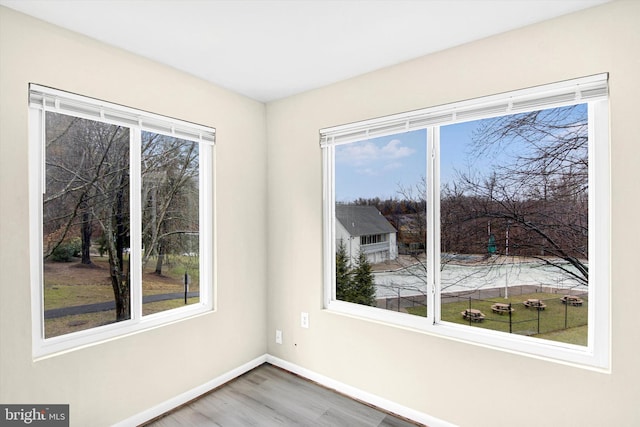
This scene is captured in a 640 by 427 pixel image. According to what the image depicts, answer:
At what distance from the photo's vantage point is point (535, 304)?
1.92m

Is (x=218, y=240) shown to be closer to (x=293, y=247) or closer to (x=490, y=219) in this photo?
(x=293, y=247)

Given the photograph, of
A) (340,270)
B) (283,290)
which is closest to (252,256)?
(283,290)

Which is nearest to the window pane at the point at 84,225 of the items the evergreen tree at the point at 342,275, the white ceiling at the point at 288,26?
the white ceiling at the point at 288,26

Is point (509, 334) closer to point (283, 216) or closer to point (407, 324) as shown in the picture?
point (407, 324)

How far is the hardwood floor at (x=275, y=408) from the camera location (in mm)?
2197

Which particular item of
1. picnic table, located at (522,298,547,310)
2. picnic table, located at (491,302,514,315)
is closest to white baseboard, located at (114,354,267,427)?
picnic table, located at (491,302,514,315)

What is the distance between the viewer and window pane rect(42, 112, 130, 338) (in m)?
1.87

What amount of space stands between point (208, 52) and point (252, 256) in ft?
5.63

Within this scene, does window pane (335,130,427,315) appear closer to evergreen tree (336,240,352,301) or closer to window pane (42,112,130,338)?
evergreen tree (336,240,352,301)

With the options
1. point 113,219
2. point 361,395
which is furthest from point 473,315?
point 113,219

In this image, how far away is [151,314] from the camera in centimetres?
233

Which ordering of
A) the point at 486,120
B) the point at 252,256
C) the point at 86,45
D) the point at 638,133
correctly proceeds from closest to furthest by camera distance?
the point at 638,133
the point at 86,45
the point at 486,120
the point at 252,256

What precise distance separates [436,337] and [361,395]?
31.8 inches

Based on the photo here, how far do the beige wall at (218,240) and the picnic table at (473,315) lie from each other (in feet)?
5.92
